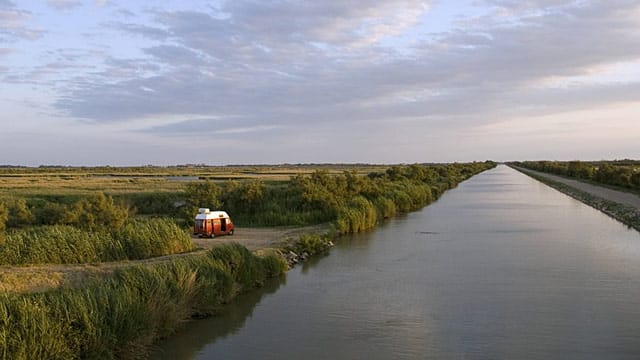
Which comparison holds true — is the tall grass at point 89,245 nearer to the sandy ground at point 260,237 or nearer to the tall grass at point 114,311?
the sandy ground at point 260,237

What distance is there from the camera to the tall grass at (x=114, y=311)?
755 centimetres

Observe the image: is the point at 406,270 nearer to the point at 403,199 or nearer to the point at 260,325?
the point at 260,325

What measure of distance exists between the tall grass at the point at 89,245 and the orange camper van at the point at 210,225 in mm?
2909

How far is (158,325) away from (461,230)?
17.7 m

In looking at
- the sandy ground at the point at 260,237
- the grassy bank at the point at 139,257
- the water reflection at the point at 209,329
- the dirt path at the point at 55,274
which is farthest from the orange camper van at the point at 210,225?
the water reflection at the point at 209,329

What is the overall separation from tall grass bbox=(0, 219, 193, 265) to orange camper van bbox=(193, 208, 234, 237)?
2909mm

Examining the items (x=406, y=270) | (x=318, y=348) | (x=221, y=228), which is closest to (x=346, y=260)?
(x=406, y=270)

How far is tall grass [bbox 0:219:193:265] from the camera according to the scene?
47.6ft

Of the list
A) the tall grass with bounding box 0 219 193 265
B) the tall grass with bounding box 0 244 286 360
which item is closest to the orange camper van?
the tall grass with bounding box 0 219 193 265

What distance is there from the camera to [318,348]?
32.5 feet

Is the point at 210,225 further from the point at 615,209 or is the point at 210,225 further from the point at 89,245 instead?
the point at 615,209

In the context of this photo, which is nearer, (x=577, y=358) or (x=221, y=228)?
(x=577, y=358)

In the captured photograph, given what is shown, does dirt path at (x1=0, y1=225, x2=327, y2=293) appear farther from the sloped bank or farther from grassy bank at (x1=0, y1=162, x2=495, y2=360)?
the sloped bank

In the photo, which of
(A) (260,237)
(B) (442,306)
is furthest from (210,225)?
(B) (442,306)
